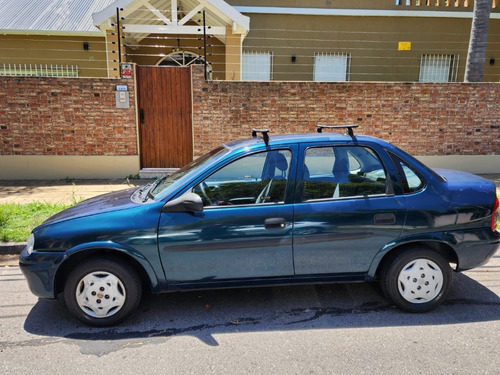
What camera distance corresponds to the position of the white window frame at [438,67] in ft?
46.5

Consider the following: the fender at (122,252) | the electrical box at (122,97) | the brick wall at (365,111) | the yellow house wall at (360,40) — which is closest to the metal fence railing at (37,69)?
the electrical box at (122,97)

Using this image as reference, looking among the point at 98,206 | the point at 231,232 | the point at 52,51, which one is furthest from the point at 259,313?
the point at 52,51

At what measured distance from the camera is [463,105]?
9805 millimetres

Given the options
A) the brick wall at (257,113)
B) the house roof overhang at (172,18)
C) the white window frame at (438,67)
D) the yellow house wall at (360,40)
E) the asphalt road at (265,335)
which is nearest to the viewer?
the asphalt road at (265,335)

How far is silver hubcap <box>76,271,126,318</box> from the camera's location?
3.64 metres

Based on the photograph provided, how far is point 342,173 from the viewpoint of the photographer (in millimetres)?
3949

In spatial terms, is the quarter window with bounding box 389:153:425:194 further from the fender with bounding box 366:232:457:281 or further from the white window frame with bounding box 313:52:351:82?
the white window frame with bounding box 313:52:351:82

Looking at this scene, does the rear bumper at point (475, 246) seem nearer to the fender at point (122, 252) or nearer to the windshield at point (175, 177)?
the windshield at point (175, 177)

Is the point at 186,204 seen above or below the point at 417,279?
above

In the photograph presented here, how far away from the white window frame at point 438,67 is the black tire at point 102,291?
13.2 meters

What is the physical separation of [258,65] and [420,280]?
11.0 meters

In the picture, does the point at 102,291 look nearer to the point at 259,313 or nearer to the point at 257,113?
the point at 259,313

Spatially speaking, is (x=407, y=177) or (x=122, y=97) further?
(x=122, y=97)

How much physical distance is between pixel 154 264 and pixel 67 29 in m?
11.6
